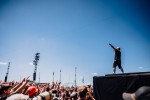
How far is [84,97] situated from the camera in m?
4.79

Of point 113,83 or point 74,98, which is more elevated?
point 113,83

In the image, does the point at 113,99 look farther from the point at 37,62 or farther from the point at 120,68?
the point at 37,62

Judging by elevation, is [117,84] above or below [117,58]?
below

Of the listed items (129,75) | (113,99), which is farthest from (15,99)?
(129,75)

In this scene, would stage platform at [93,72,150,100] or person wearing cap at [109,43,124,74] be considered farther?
person wearing cap at [109,43,124,74]

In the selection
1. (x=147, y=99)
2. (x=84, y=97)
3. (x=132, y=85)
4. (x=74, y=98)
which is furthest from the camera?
(x=74, y=98)

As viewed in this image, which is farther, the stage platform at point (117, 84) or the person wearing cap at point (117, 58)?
the person wearing cap at point (117, 58)

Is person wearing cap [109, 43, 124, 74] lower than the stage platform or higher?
higher

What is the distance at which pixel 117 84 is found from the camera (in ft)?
9.91

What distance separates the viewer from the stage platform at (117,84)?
2.70m

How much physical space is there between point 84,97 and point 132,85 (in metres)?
2.32

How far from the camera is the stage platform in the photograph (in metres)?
2.70

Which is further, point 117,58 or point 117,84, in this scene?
point 117,58

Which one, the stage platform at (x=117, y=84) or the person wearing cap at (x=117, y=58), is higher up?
the person wearing cap at (x=117, y=58)
